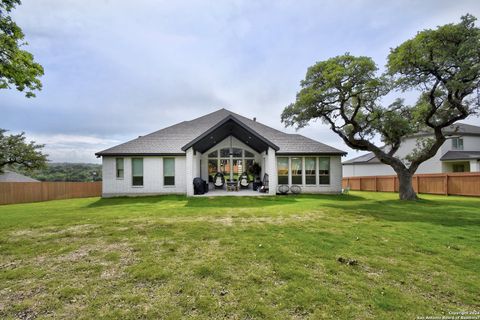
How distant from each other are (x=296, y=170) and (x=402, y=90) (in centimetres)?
801

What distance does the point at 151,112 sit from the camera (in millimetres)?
21250

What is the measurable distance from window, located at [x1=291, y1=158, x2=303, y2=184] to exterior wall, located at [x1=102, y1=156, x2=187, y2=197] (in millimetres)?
7896

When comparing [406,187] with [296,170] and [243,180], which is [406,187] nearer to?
[296,170]

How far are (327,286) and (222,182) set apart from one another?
587 inches

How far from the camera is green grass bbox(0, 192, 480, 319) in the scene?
114 inches

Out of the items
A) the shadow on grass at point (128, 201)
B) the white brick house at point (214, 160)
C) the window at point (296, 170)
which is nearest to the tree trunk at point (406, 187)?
the white brick house at point (214, 160)

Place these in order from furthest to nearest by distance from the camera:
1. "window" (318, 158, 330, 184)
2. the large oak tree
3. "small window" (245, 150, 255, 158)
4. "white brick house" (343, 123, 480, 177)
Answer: "white brick house" (343, 123, 480, 177) < "small window" (245, 150, 255, 158) < "window" (318, 158, 330, 184) < the large oak tree

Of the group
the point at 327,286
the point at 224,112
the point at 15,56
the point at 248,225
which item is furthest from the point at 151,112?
the point at 327,286

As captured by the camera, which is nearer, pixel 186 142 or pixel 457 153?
pixel 186 142

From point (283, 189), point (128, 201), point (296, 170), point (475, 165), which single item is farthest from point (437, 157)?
point (128, 201)

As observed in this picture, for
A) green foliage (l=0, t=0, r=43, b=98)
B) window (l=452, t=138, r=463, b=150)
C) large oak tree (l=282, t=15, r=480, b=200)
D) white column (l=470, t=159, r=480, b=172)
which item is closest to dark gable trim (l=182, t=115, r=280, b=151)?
large oak tree (l=282, t=15, r=480, b=200)

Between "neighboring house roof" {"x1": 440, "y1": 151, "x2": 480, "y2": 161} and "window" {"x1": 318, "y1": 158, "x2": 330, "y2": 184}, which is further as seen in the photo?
"neighboring house roof" {"x1": 440, "y1": 151, "x2": 480, "y2": 161}

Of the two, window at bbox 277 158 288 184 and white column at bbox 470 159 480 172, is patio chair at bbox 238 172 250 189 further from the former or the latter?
white column at bbox 470 159 480 172

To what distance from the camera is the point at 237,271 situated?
12.8ft
